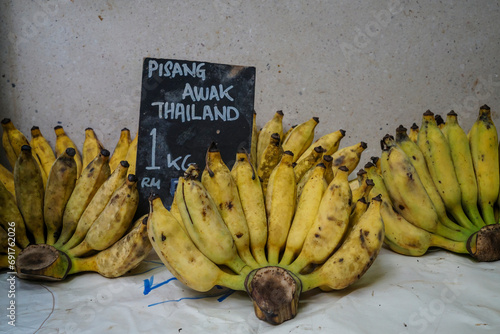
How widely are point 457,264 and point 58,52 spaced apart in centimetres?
197

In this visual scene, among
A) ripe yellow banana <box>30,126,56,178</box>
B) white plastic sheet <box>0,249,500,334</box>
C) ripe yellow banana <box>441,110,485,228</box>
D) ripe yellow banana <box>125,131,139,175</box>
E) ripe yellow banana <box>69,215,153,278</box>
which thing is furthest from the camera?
ripe yellow banana <box>30,126,56,178</box>

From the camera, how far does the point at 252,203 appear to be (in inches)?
54.4

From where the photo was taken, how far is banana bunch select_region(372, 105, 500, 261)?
60.3 inches

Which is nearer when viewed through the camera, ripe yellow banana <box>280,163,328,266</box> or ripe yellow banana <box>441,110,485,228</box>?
ripe yellow banana <box>280,163,328,266</box>

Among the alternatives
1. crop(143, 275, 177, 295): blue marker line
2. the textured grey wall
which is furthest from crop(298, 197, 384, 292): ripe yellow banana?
the textured grey wall

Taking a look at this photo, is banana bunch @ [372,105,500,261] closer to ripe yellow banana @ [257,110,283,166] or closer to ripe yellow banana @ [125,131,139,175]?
ripe yellow banana @ [257,110,283,166]

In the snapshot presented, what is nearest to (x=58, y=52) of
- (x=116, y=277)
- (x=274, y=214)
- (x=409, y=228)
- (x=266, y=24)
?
(x=266, y=24)

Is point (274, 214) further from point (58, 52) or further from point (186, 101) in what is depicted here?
point (58, 52)

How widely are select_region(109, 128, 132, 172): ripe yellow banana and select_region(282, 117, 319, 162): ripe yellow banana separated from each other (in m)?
0.75

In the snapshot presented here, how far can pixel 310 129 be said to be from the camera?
1972 millimetres

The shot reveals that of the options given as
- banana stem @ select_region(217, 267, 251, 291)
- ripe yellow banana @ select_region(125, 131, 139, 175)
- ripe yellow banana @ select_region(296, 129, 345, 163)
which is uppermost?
ripe yellow banana @ select_region(296, 129, 345, 163)

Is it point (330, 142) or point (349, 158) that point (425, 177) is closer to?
point (349, 158)

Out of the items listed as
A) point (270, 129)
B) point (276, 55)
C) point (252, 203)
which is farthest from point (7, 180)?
point (276, 55)

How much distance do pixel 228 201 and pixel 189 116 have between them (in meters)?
0.51
